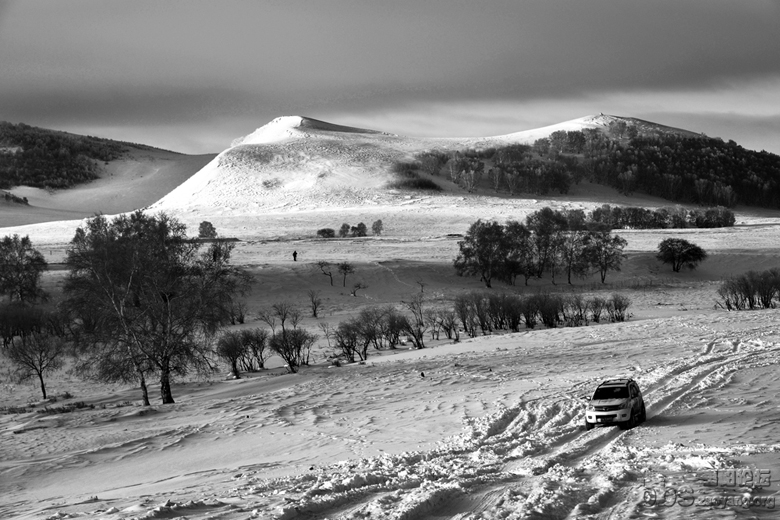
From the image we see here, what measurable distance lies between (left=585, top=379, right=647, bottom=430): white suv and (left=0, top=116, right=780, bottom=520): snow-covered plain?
343 millimetres

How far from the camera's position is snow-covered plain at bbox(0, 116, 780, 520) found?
12.0 m

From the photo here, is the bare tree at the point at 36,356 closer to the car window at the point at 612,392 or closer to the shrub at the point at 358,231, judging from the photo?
the car window at the point at 612,392

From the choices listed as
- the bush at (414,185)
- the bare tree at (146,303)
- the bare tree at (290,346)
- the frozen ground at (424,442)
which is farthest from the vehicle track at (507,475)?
the bush at (414,185)

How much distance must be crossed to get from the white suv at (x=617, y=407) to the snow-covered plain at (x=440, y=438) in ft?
1.13

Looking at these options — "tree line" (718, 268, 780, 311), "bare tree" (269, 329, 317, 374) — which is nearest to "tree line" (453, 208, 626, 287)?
"tree line" (718, 268, 780, 311)

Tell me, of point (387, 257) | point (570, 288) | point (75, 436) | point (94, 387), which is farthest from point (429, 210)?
point (75, 436)

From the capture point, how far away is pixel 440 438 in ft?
63.5

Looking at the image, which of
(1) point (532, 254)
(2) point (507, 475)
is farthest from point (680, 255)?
(2) point (507, 475)

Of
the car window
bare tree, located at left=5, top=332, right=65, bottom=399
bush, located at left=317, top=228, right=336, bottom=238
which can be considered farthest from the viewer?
bush, located at left=317, top=228, right=336, bottom=238

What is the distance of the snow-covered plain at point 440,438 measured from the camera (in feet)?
39.4

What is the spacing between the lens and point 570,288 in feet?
234

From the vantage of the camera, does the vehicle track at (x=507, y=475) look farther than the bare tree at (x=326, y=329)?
No

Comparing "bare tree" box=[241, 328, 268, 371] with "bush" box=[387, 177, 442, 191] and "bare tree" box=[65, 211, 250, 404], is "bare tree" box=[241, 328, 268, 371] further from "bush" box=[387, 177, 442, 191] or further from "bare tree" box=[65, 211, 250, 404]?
"bush" box=[387, 177, 442, 191]

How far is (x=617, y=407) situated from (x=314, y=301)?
4220 centimetres
